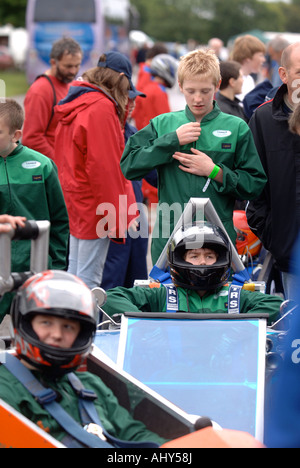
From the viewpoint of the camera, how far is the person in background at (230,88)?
7570mm

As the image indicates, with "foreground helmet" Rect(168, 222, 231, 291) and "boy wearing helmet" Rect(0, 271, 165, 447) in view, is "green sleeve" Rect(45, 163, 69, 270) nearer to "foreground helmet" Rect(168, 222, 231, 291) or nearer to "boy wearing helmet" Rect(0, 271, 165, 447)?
"foreground helmet" Rect(168, 222, 231, 291)

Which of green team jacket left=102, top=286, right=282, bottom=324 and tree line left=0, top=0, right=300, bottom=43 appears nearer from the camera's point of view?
green team jacket left=102, top=286, right=282, bottom=324

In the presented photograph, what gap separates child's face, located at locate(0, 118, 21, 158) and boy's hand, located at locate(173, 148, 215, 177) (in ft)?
3.34

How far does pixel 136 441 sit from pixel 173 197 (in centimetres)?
221

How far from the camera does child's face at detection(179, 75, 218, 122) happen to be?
5121 mm

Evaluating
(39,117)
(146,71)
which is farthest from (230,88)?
(146,71)

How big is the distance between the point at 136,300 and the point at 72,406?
1.47m

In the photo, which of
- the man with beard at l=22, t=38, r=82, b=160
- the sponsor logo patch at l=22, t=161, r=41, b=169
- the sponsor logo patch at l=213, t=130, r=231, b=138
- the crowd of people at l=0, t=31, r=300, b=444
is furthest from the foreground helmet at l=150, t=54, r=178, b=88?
the sponsor logo patch at l=22, t=161, r=41, b=169

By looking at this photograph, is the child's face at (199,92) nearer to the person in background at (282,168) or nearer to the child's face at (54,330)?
the person in background at (282,168)

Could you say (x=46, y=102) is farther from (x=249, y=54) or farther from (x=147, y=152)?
(x=249, y=54)

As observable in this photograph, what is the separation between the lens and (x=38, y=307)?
3.25 metres

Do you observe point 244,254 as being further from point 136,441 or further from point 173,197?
point 136,441

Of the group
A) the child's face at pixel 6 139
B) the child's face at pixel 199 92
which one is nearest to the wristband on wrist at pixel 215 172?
the child's face at pixel 199 92

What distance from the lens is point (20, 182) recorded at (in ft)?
15.9
